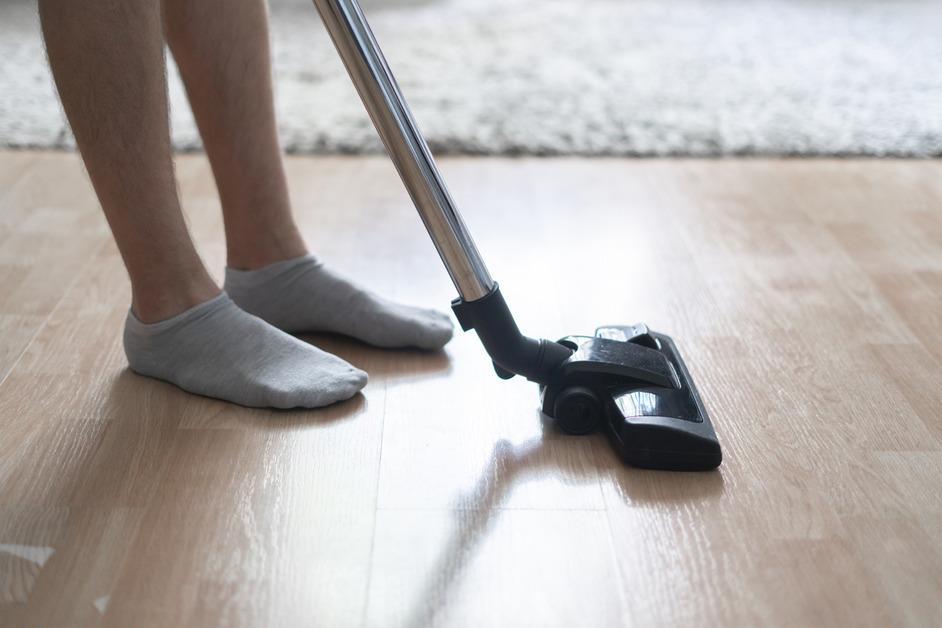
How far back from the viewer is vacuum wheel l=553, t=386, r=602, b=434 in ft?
→ 2.93

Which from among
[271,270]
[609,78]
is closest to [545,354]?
[271,270]

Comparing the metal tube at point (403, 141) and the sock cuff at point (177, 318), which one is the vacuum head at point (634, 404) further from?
the sock cuff at point (177, 318)

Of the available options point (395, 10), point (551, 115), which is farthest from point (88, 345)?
point (395, 10)

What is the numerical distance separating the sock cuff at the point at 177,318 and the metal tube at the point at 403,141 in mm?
224

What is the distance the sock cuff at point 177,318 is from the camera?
3.16 feet

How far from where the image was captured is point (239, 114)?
3.42 feet

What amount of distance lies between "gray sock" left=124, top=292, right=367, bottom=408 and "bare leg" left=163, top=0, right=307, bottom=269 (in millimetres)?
116

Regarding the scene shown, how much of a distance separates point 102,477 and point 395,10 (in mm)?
1991

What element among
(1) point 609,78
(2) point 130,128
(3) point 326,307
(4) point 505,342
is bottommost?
(1) point 609,78

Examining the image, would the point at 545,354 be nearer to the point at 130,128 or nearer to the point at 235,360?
the point at 235,360

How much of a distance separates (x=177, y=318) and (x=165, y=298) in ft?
0.07

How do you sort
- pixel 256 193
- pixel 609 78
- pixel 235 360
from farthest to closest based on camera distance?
pixel 609 78 → pixel 256 193 → pixel 235 360

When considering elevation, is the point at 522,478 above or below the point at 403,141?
below

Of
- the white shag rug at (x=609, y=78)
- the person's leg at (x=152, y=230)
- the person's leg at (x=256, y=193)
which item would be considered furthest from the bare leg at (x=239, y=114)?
the white shag rug at (x=609, y=78)
